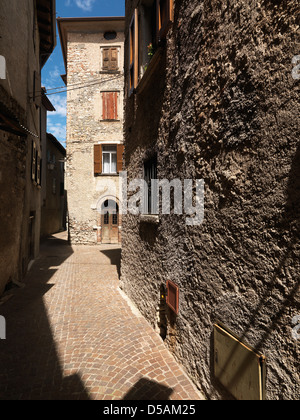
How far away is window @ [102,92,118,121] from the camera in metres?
14.3

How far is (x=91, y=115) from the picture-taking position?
14.4 m

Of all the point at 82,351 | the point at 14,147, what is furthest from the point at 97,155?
the point at 82,351

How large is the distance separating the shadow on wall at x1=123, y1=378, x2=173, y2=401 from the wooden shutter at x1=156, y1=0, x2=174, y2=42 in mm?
5523

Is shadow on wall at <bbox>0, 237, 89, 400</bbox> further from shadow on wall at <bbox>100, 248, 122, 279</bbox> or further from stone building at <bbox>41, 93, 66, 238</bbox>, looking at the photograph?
stone building at <bbox>41, 93, 66, 238</bbox>

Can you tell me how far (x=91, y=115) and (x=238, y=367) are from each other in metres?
14.9

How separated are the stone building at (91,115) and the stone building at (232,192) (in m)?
10.5

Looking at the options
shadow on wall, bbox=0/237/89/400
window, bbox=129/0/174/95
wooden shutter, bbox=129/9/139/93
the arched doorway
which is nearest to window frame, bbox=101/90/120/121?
the arched doorway

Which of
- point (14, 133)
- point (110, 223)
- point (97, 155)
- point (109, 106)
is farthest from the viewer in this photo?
point (110, 223)

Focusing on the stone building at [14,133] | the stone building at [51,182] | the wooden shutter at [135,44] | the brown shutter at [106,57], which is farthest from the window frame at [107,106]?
the wooden shutter at [135,44]

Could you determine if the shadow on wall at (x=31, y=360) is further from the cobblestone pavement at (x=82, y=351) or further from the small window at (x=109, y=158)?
the small window at (x=109, y=158)

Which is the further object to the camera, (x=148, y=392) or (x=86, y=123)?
(x=86, y=123)

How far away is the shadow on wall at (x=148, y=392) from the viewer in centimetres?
286

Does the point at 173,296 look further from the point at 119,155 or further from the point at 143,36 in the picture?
the point at 119,155

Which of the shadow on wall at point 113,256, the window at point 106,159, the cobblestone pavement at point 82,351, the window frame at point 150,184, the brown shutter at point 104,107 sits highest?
the brown shutter at point 104,107
